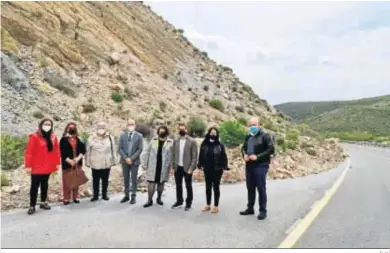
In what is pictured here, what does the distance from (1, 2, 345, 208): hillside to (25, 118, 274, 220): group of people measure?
7.53ft

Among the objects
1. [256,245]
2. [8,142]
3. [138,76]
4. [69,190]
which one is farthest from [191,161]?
[138,76]

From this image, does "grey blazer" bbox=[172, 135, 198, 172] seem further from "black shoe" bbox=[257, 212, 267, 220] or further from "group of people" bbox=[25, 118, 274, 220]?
"black shoe" bbox=[257, 212, 267, 220]

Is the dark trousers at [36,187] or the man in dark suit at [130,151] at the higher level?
the man in dark suit at [130,151]

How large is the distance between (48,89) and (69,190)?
15222 mm

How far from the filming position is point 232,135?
25.0 metres

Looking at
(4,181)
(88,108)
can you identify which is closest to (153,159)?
(4,181)

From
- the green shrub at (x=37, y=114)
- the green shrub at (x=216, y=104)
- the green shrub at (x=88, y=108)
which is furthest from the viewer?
the green shrub at (x=216, y=104)

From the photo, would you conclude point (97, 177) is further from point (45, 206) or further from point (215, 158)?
point (215, 158)

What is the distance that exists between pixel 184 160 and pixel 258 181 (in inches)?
62.4

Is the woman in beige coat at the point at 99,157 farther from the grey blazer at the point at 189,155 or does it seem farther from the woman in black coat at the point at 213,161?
the woman in black coat at the point at 213,161

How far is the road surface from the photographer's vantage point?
7250 millimetres

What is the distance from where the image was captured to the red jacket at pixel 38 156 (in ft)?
32.1

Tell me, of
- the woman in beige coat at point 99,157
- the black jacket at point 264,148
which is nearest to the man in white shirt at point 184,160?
the black jacket at point 264,148

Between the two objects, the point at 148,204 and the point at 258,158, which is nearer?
the point at 258,158
